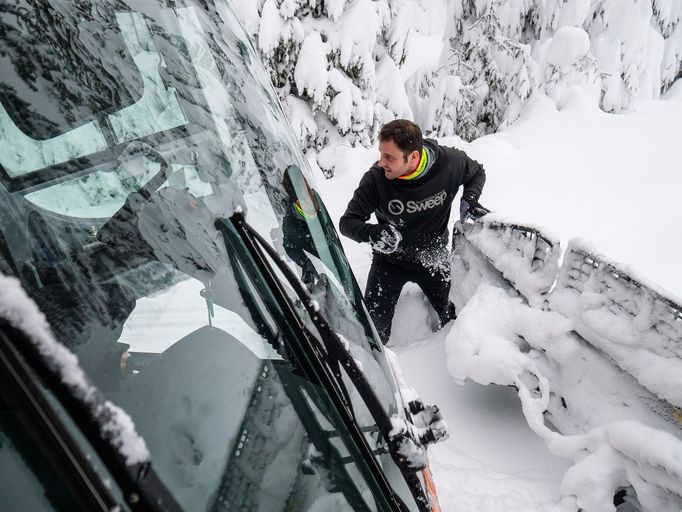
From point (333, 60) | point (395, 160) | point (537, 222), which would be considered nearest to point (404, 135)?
point (395, 160)

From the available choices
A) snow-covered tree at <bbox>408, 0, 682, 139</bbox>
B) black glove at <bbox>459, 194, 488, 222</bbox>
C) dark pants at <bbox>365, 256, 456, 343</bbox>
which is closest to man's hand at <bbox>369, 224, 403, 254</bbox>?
dark pants at <bbox>365, 256, 456, 343</bbox>

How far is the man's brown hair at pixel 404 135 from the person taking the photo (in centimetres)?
294

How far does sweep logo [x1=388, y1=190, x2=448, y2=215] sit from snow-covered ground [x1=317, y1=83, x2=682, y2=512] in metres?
0.61

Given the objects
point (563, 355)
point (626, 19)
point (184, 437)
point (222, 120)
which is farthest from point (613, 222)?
point (626, 19)

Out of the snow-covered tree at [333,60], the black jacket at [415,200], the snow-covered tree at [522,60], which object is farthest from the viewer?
the snow-covered tree at [522,60]

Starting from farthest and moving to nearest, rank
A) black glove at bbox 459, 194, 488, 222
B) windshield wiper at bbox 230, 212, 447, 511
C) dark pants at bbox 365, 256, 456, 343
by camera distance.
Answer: dark pants at bbox 365, 256, 456, 343
black glove at bbox 459, 194, 488, 222
windshield wiper at bbox 230, 212, 447, 511

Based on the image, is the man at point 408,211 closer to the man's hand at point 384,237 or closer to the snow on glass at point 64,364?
the man's hand at point 384,237

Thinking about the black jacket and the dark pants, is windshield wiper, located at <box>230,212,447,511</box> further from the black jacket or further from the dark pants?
the dark pants

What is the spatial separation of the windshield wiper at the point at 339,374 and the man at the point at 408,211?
6.68ft

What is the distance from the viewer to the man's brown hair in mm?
2943

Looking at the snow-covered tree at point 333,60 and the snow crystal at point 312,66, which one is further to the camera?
the snow crystal at point 312,66

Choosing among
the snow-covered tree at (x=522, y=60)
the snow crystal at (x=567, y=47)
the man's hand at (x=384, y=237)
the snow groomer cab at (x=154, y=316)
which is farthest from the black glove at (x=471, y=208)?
the snow crystal at (x=567, y=47)

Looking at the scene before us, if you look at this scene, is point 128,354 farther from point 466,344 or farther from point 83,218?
point 466,344

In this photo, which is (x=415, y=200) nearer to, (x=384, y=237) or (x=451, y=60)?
(x=384, y=237)
